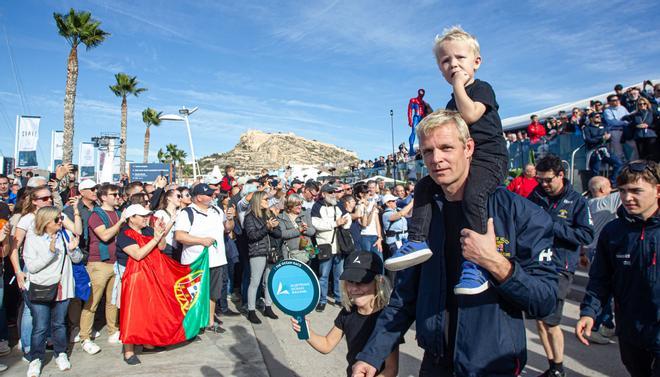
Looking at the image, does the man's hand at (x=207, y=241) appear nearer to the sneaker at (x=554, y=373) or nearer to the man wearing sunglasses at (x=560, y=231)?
the man wearing sunglasses at (x=560, y=231)

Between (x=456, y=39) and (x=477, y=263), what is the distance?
1.40 meters

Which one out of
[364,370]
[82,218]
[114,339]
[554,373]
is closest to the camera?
[364,370]

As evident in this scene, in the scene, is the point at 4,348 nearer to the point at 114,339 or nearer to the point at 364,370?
the point at 114,339

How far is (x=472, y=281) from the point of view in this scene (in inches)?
68.6

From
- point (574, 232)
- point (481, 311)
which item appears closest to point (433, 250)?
→ point (481, 311)

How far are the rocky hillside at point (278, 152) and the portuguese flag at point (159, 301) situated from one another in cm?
11773

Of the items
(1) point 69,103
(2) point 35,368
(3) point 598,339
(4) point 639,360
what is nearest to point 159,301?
(2) point 35,368

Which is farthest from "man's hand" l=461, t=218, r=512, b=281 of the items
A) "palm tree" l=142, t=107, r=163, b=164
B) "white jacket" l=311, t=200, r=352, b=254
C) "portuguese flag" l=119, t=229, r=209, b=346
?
"palm tree" l=142, t=107, r=163, b=164

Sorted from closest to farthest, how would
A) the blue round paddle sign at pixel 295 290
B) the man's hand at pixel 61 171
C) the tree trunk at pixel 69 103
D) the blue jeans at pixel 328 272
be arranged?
the blue round paddle sign at pixel 295 290 → the man's hand at pixel 61 171 → the blue jeans at pixel 328 272 → the tree trunk at pixel 69 103

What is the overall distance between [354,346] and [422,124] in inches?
65.9

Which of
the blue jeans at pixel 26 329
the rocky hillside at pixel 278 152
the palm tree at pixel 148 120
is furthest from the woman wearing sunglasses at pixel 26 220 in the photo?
the rocky hillside at pixel 278 152

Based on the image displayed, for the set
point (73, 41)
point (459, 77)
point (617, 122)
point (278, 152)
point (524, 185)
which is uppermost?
point (278, 152)

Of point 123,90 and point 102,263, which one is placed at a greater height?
point 123,90

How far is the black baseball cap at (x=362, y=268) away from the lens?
113 inches
